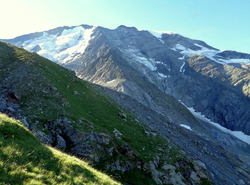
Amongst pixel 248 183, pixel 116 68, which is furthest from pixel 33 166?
pixel 116 68

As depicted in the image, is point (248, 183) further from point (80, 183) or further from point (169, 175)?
point (80, 183)

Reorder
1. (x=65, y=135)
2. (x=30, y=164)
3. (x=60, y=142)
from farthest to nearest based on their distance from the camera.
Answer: (x=65, y=135), (x=60, y=142), (x=30, y=164)

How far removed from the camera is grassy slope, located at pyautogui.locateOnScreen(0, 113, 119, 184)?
7.84 metres

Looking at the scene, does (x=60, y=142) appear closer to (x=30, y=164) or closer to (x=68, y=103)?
(x=68, y=103)

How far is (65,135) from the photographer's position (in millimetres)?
22625

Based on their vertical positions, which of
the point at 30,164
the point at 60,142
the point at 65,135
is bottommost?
the point at 60,142

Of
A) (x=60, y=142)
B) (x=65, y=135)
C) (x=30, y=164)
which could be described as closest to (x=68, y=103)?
(x=65, y=135)

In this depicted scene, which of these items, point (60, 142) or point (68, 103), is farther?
point (68, 103)

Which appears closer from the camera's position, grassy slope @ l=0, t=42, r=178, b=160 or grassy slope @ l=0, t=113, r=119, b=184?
grassy slope @ l=0, t=113, r=119, b=184

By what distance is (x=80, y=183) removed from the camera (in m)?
9.54

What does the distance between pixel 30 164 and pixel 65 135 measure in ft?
45.4

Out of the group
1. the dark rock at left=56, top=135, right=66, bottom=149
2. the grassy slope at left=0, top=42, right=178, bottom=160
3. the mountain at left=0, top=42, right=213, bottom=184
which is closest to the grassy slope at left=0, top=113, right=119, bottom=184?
the mountain at left=0, top=42, right=213, bottom=184

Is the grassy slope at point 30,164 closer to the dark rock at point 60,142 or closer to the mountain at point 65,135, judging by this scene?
the mountain at point 65,135

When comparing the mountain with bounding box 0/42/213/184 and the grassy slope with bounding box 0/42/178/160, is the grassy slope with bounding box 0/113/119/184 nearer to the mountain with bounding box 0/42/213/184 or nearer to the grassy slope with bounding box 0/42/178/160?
the mountain with bounding box 0/42/213/184
